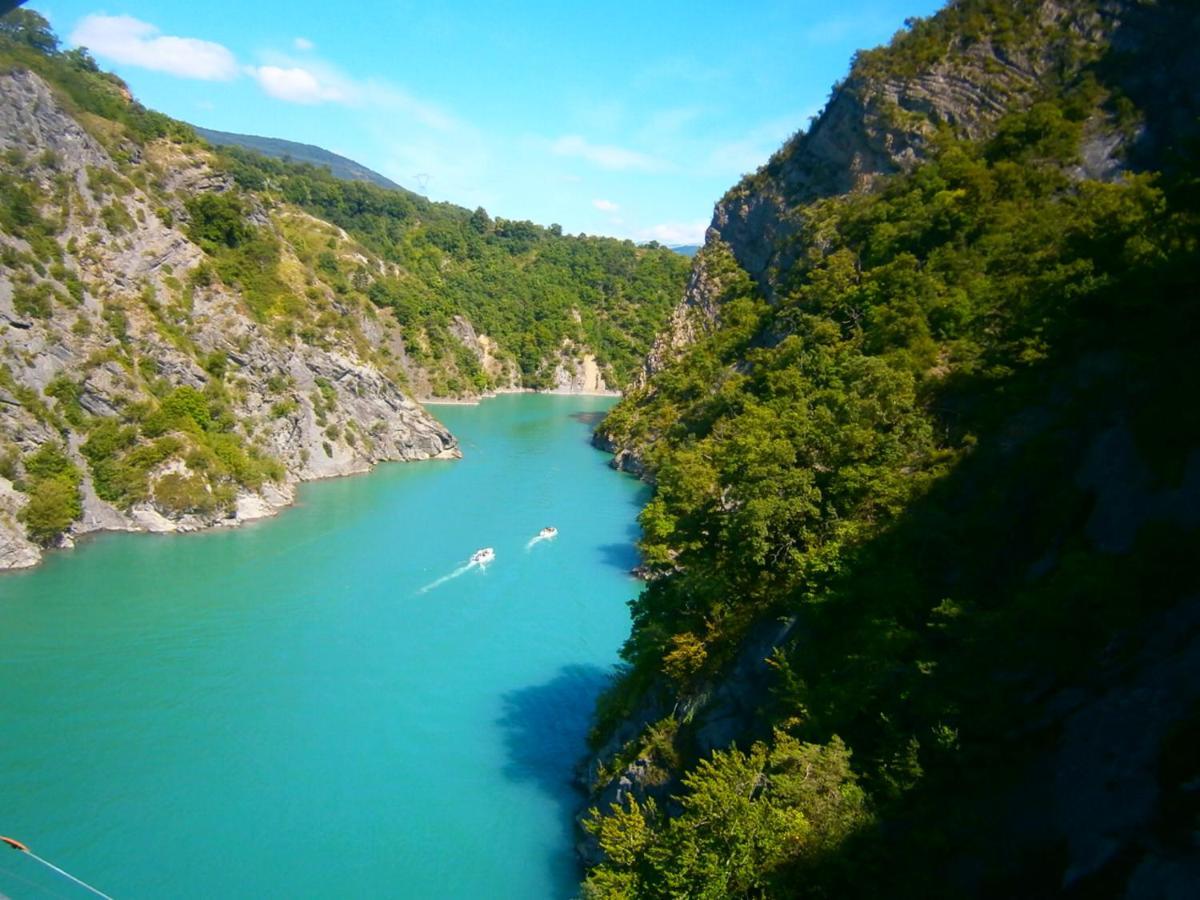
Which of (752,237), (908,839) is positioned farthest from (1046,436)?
(752,237)

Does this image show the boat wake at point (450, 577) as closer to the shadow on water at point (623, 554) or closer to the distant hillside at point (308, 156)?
the shadow on water at point (623, 554)

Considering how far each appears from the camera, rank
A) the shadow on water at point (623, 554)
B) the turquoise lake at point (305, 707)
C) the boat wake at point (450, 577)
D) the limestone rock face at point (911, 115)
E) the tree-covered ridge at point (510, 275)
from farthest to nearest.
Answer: the tree-covered ridge at point (510, 275) < the shadow on water at point (623, 554) < the limestone rock face at point (911, 115) < the boat wake at point (450, 577) < the turquoise lake at point (305, 707)

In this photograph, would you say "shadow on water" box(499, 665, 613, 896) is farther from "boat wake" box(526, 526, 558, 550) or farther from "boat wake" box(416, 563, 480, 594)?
"boat wake" box(526, 526, 558, 550)

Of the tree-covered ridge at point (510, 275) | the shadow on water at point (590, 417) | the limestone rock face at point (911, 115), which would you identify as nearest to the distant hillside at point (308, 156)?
the tree-covered ridge at point (510, 275)

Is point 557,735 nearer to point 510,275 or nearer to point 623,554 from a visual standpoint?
point 623,554

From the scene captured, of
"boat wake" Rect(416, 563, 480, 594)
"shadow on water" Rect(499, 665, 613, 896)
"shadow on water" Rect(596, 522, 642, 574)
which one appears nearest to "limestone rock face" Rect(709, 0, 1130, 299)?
"shadow on water" Rect(596, 522, 642, 574)

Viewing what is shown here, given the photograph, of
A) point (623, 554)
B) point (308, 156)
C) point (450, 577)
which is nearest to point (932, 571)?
point (450, 577)
